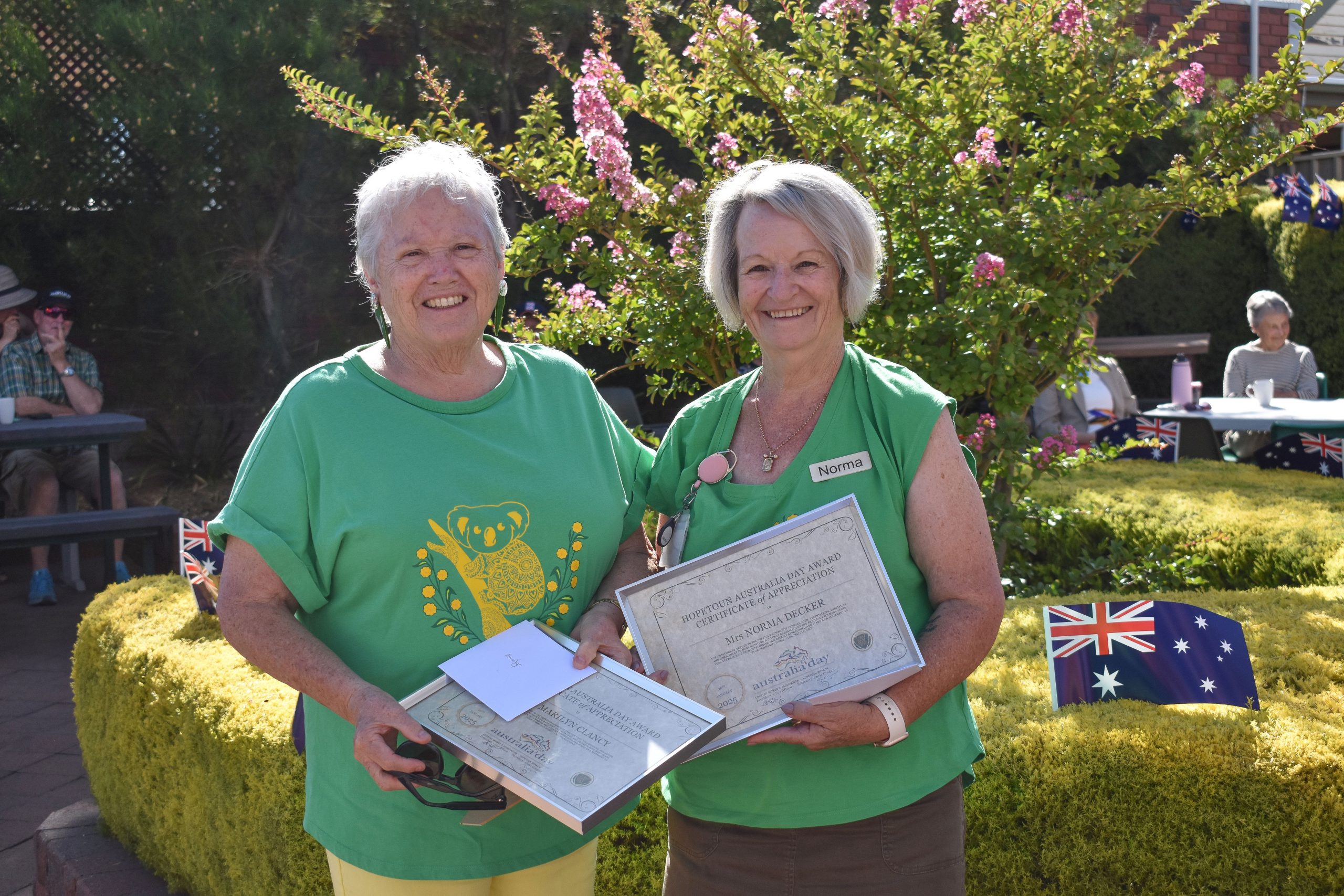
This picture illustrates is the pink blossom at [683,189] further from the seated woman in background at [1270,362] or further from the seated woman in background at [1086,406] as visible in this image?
the seated woman in background at [1270,362]

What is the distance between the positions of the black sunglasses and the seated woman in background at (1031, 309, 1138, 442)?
602cm

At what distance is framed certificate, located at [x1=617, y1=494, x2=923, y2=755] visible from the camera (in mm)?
1684

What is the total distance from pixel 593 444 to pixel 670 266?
7.37 ft

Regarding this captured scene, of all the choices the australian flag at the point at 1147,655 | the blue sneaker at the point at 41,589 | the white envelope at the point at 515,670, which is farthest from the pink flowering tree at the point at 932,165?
the blue sneaker at the point at 41,589

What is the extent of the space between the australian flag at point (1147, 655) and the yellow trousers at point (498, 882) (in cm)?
121

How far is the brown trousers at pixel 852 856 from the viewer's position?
1.75m

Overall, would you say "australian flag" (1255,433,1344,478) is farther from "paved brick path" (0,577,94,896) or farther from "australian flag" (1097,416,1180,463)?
"paved brick path" (0,577,94,896)

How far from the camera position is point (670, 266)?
13.5 feet

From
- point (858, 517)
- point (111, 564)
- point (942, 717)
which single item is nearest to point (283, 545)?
point (858, 517)

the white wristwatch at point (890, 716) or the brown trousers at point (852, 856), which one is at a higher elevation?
the white wristwatch at point (890, 716)

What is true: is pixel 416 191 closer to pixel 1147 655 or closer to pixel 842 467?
pixel 842 467

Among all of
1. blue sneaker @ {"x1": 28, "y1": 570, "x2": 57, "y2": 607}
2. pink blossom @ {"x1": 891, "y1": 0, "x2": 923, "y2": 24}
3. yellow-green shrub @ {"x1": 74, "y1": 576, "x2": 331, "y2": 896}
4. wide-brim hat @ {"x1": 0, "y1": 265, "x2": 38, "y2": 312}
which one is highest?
pink blossom @ {"x1": 891, "y1": 0, "x2": 923, "y2": 24}

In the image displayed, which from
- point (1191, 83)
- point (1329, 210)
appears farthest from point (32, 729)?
point (1329, 210)

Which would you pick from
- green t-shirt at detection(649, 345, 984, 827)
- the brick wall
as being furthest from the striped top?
green t-shirt at detection(649, 345, 984, 827)
